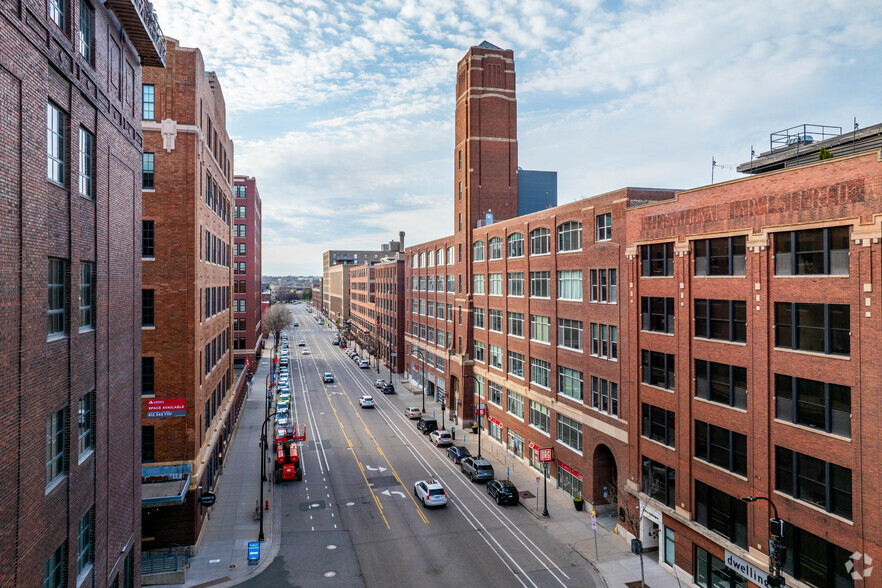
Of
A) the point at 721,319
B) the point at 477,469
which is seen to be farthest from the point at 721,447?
the point at 477,469

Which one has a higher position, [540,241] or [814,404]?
[540,241]

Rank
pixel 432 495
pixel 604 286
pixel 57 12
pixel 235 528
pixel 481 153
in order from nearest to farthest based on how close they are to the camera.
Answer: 1. pixel 57 12
2. pixel 235 528
3. pixel 604 286
4. pixel 432 495
5. pixel 481 153

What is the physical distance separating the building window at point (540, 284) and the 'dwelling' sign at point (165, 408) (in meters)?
24.8

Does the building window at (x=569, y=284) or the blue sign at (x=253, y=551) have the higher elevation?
the building window at (x=569, y=284)

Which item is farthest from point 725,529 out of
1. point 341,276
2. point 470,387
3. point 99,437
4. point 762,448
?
point 341,276

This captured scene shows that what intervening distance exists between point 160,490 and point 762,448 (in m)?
26.7

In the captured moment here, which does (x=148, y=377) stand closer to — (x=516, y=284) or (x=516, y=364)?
(x=516, y=364)

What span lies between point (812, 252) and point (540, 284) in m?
21.8

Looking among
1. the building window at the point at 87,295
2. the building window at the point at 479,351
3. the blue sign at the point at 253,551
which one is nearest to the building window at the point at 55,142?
the building window at the point at 87,295

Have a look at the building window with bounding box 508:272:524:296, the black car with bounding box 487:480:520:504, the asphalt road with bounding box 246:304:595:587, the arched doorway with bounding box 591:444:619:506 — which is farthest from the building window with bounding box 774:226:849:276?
the building window with bounding box 508:272:524:296

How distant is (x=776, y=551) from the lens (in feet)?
63.0

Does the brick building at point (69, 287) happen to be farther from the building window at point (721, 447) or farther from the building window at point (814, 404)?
the building window at point (814, 404)

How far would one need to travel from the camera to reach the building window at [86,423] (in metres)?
15.4

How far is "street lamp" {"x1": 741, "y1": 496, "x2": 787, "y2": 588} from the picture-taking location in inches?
739
